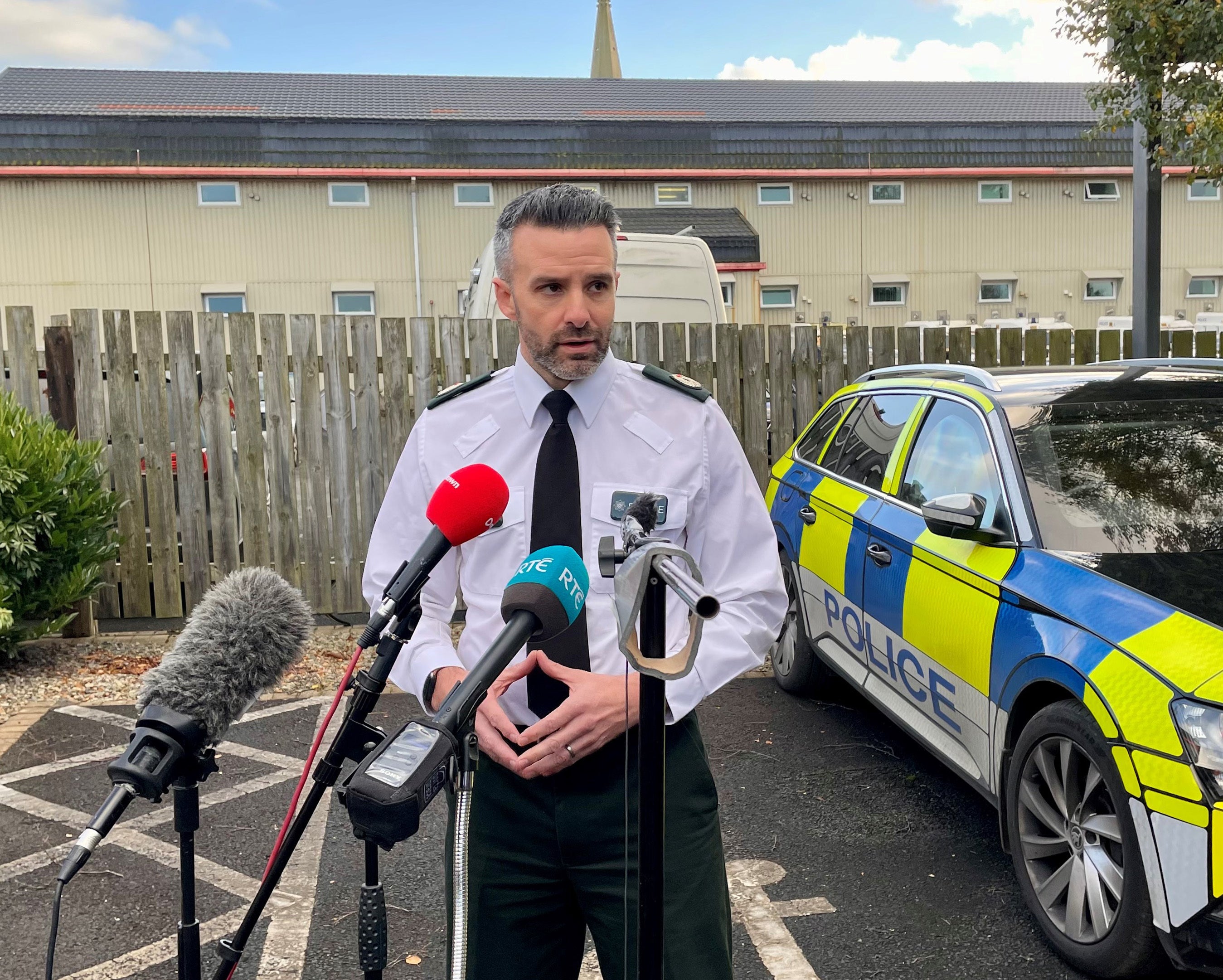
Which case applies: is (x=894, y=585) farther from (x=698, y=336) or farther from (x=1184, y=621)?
(x=698, y=336)

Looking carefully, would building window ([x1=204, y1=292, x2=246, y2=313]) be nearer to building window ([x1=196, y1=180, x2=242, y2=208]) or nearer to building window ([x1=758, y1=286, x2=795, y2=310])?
building window ([x1=196, y1=180, x2=242, y2=208])

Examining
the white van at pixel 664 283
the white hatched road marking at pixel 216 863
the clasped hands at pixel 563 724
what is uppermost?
the white van at pixel 664 283

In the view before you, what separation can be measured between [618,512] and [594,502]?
0.06 m

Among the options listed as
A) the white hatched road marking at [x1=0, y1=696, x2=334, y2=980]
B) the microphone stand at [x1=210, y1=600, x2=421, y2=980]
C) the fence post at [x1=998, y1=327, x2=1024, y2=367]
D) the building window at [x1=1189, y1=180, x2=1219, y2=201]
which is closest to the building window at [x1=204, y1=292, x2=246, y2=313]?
the fence post at [x1=998, y1=327, x2=1024, y2=367]

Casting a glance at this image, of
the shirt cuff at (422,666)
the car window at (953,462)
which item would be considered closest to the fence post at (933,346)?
the car window at (953,462)

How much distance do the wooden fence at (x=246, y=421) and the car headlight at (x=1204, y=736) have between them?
17.5ft

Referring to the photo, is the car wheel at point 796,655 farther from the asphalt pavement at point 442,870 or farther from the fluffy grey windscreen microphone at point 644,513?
the fluffy grey windscreen microphone at point 644,513

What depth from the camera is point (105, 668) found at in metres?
6.60

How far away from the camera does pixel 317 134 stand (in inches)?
1035

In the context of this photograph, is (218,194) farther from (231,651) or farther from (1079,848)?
(231,651)

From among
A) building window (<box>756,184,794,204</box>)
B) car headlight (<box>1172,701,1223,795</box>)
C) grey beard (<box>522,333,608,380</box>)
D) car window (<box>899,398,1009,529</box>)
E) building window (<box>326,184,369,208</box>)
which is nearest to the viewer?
grey beard (<box>522,333,608,380</box>)

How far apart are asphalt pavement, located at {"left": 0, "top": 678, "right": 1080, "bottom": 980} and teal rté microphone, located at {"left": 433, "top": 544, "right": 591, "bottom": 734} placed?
2337 mm

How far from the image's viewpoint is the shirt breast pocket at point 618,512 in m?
1.99

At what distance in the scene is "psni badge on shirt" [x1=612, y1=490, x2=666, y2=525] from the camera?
195cm
